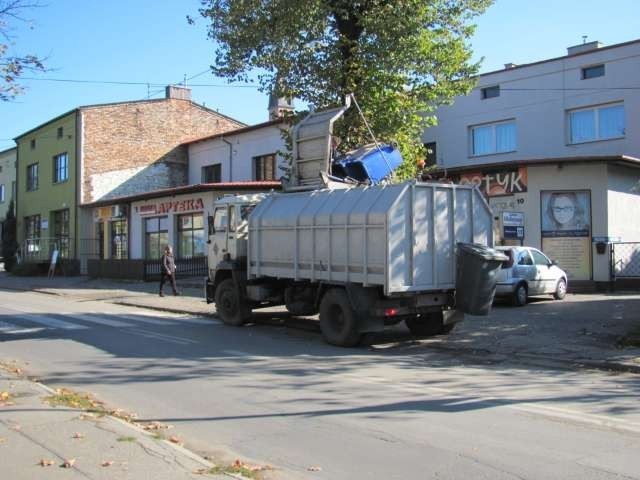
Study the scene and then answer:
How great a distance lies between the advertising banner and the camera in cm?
2256

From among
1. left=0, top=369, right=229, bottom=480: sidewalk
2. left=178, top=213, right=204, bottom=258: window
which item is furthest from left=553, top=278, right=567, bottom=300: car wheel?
left=178, top=213, right=204, bottom=258: window

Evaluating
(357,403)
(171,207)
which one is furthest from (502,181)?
(357,403)

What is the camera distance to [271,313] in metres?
17.0

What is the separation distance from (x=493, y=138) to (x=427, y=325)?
17.6 m

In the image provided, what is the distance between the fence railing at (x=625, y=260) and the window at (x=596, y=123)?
16.1 feet

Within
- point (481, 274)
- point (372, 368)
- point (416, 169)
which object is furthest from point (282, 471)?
point (416, 169)

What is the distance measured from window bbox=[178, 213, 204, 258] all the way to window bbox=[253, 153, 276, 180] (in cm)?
534

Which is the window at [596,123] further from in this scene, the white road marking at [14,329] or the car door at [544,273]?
the white road marking at [14,329]

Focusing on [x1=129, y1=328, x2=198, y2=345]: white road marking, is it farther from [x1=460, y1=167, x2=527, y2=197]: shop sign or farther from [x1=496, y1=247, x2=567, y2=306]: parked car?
[x1=460, y1=167, x2=527, y2=197]: shop sign

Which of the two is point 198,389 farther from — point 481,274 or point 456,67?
point 456,67

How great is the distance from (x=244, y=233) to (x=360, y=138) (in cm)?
444

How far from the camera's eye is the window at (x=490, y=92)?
1123 inches

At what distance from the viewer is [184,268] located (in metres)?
29.6

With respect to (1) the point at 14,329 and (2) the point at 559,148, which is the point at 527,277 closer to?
(2) the point at 559,148
